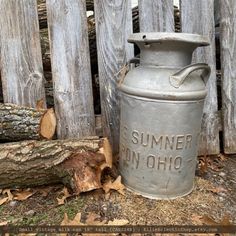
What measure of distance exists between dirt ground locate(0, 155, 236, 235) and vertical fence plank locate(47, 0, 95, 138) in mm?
493

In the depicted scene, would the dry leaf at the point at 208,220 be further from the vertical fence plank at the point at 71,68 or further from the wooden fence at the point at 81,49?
the vertical fence plank at the point at 71,68

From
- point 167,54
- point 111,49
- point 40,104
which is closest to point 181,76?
point 167,54

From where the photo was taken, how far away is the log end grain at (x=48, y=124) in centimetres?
215

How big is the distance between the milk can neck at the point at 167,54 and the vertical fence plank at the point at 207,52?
0.47 meters

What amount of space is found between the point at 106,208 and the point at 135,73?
2.63 feet

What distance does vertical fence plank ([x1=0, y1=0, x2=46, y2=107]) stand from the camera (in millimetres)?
2119

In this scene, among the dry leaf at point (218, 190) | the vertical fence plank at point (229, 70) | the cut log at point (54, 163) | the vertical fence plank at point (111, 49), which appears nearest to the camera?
the cut log at point (54, 163)

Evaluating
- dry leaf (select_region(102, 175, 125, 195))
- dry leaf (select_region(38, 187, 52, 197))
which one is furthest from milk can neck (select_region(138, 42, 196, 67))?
dry leaf (select_region(38, 187, 52, 197))

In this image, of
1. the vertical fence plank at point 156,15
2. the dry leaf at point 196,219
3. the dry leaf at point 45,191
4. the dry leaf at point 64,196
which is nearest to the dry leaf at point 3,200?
the dry leaf at point 45,191

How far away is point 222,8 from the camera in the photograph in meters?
2.30

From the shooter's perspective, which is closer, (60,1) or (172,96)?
(172,96)

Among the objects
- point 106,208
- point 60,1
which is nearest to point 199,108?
point 106,208

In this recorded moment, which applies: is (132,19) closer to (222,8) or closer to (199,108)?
(222,8)

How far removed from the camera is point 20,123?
6.86 ft
